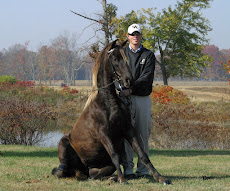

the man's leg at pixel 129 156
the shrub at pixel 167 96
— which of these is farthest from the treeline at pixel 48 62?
the man's leg at pixel 129 156

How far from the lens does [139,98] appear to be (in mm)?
6285

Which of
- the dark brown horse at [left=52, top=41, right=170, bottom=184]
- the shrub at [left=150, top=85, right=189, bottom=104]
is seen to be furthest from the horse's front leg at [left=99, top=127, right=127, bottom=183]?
the shrub at [left=150, top=85, right=189, bottom=104]

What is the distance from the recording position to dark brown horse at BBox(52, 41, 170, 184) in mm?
5434

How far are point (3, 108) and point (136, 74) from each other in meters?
9.80

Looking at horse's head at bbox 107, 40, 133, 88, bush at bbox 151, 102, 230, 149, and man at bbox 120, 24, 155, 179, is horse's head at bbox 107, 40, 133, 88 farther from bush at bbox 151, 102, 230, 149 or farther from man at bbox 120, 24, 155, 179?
bush at bbox 151, 102, 230, 149

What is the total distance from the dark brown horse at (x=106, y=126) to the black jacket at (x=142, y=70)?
467 mm

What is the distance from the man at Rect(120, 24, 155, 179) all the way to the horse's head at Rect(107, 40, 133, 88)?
25.9 inches

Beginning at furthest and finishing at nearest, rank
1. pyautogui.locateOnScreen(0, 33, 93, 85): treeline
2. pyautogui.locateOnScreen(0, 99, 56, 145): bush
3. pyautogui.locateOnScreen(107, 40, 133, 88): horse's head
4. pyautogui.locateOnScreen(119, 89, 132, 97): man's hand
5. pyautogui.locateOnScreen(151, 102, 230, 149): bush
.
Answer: pyautogui.locateOnScreen(0, 33, 93, 85): treeline < pyautogui.locateOnScreen(151, 102, 230, 149): bush < pyautogui.locateOnScreen(0, 99, 56, 145): bush < pyautogui.locateOnScreen(119, 89, 132, 97): man's hand < pyautogui.locateOnScreen(107, 40, 133, 88): horse's head

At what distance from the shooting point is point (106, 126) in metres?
5.46

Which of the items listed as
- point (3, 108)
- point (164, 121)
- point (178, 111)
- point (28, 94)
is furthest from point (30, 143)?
point (28, 94)

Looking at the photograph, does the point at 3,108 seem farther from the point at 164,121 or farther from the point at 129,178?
the point at 129,178

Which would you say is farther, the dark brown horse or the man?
the man

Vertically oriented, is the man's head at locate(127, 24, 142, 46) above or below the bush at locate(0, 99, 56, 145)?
above

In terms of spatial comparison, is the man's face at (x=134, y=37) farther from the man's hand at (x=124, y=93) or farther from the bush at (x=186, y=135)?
the bush at (x=186, y=135)
